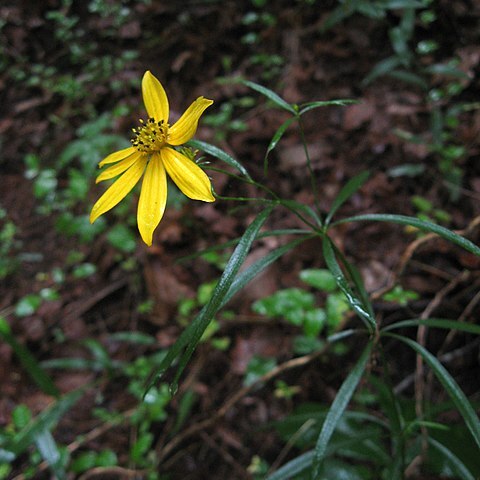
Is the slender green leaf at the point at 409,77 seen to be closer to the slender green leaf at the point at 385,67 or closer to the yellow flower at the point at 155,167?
the slender green leaf at the point at 385,67

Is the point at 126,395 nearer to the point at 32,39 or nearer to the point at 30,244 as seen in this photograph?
the point at 30,244

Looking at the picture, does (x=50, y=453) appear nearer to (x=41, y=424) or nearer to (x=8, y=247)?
(x=41, y=424)

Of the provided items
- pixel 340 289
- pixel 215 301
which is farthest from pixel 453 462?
pixel 215 301

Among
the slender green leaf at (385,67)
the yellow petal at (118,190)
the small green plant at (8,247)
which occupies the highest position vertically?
the yellow petal at (118,190)

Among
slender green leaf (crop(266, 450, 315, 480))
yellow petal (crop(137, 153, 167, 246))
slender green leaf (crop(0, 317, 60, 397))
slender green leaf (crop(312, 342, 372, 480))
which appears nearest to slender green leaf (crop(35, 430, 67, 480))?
slender green leaf (crop(0, 317, 60, 397))

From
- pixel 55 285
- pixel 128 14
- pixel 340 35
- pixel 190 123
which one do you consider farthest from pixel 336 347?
pixel 128 14

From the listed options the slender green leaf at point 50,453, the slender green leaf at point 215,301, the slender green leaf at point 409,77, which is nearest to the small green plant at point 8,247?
the slender green leaf at point 50,453
